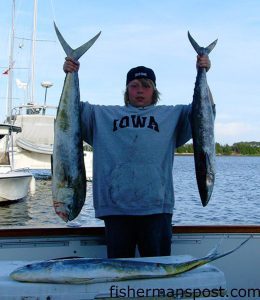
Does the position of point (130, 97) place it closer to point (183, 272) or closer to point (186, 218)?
point (183, 272)

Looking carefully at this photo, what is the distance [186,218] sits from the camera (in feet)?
46.4

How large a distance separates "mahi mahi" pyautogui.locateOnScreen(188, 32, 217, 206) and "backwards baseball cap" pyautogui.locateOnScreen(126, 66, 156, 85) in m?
0.29

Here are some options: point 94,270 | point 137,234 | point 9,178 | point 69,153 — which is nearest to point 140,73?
point 69,153

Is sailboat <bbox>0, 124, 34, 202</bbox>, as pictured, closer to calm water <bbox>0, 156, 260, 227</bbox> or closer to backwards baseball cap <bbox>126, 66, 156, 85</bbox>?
calm water <bbox>0, 156, 260, 227</bbox>

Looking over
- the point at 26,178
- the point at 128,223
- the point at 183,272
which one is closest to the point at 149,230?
the point at 128,223

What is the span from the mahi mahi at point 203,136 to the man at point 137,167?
10cm

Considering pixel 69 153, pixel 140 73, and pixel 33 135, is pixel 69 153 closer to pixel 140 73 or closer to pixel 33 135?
pixel 140 73

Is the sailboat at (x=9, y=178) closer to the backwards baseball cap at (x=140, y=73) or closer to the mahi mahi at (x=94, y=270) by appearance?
the backwards baseball cap at (x=140, y=73)

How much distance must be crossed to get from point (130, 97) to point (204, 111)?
0.49m

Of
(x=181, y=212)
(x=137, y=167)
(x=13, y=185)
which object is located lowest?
(x=181, y=212)

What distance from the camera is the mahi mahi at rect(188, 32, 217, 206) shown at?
342 centimetres

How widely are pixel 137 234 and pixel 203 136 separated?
75 centimetres

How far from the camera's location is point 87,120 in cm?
356

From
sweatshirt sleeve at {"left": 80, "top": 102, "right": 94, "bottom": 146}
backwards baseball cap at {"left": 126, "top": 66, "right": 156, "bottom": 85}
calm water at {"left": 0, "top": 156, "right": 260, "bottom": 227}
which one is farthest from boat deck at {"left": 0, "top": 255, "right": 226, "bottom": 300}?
calm water at {"left": 0, "top": 156, "right": 260, "bottom": 227}
